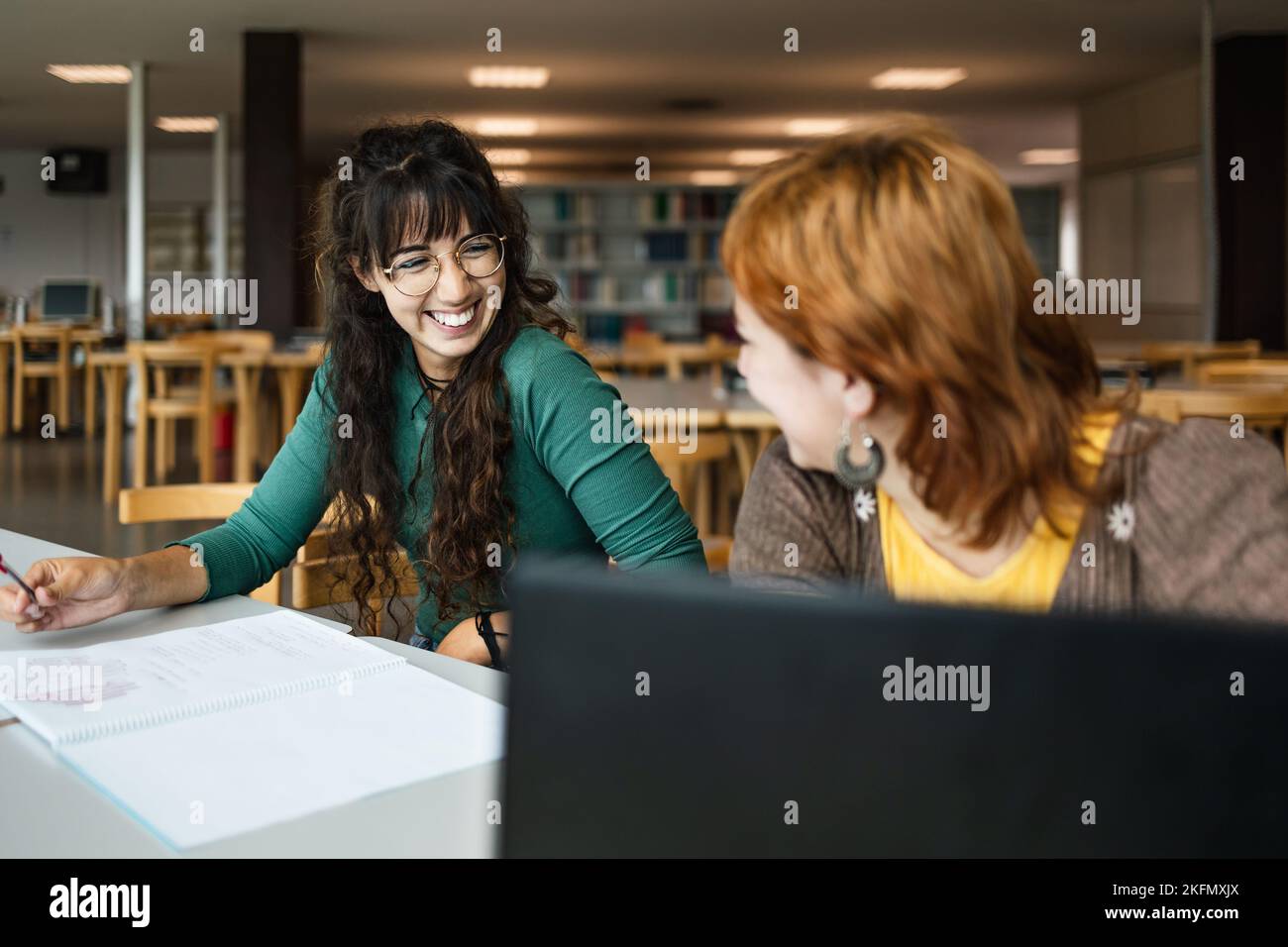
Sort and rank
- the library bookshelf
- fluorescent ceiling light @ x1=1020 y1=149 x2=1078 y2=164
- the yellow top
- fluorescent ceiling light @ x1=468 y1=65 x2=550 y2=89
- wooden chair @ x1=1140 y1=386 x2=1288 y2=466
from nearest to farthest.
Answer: the yellow top
wooden chair @ x1=1140 y1=386 x2=1288 y2=466
fluorescent ceiling light @ x1=468 y1=65 x2=550 y2=89
fluorescent ceiling light @ x1=1020 y1=149 x2=1078 y2=164
the library bookshelf

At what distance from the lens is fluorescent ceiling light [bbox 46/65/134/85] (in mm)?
9508

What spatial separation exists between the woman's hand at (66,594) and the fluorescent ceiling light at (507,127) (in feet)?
33.5

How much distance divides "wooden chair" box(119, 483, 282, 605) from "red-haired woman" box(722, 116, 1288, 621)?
4.11 ft

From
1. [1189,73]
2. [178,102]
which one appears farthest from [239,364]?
[1189,73]

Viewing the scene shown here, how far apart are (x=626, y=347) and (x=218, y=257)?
5044 millimetres

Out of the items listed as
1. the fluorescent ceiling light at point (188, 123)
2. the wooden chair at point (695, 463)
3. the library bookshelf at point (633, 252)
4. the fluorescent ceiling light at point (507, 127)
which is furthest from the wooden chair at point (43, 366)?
the wooden chair at point (695, 463)

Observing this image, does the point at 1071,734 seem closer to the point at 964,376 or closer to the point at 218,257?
the point at 964,376

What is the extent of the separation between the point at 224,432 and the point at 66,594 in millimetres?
7464

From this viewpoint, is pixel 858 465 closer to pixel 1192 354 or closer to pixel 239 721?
pixel 239 721

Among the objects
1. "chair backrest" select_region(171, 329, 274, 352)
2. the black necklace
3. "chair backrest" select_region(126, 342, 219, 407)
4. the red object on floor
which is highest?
"chair backrest" select_region(171, 329, 274, 352)

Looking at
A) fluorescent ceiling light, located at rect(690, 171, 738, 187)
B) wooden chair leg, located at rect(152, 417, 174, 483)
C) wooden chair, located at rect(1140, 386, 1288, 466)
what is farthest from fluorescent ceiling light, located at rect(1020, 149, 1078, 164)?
wooden chair, located at rect(1140, 386, 1288, 466)

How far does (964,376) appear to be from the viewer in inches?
32.3

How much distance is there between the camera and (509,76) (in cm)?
924

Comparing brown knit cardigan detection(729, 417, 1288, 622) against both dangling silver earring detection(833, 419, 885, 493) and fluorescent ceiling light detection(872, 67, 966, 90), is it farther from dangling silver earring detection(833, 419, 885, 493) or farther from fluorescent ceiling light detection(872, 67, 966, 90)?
fluorescent ceiling light detection(872, 67, 966, 90)
